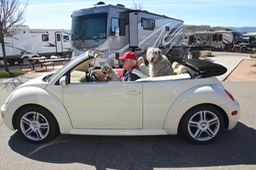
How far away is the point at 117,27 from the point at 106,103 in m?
8.48

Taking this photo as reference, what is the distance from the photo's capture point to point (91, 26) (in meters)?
11.0

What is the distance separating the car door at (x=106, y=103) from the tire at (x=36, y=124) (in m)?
0.38

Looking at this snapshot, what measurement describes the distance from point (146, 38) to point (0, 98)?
9.33 m

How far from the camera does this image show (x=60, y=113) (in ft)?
12.0

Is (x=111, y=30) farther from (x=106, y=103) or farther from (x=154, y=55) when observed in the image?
(x=106, y=103)

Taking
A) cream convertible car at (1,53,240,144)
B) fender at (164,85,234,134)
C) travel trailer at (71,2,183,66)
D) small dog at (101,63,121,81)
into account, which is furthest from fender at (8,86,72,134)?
travel trailer at (71,2,183,66)

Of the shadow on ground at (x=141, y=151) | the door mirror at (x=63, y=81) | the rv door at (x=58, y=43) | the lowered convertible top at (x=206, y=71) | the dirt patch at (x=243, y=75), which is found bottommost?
the shadow on ground at (x=141, y=151)

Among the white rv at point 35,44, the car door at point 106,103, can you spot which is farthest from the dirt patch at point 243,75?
the white rv at point 35,44

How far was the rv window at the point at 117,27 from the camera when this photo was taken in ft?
36.4

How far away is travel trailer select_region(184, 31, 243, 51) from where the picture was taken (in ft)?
119

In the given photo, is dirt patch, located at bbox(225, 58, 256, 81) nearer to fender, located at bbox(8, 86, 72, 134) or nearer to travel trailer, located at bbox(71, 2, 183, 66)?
travel trailer, located at bbox(71, 2, 183, 66)

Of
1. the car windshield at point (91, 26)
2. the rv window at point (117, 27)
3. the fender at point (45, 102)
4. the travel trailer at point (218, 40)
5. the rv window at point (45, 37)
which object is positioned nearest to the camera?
the fender at point (45, 102)

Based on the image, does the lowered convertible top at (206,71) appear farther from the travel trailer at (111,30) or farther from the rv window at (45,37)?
the rv window at (45,37)

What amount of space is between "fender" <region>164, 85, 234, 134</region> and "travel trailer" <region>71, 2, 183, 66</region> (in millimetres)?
5791
